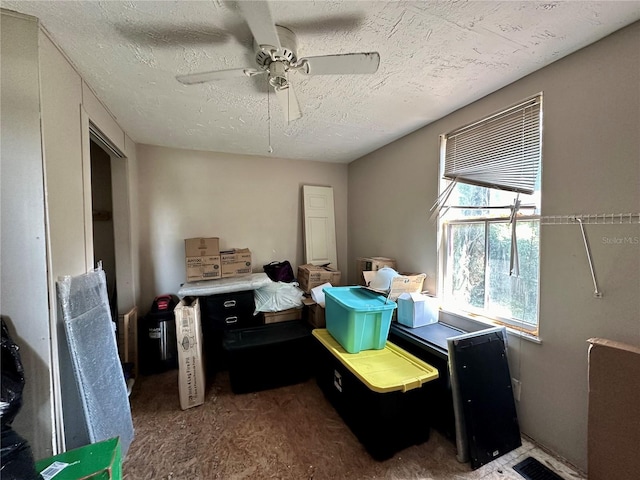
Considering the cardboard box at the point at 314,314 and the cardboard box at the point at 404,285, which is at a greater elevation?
the cardboard box at the point at 404,285

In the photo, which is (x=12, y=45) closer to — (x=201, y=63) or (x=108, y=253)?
(x=201, y=63)

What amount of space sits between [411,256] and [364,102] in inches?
62.0

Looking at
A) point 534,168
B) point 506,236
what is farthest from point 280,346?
point 534,168

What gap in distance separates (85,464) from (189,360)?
42.2 inches

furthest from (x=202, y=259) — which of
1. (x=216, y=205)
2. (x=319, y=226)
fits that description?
(x=319, y=226)

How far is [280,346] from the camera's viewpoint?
2430 millimetres

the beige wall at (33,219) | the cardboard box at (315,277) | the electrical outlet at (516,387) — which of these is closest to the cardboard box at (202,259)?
the cardboard box at (315,277)

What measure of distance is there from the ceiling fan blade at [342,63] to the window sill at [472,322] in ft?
6.34

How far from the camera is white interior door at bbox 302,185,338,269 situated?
3.69 m

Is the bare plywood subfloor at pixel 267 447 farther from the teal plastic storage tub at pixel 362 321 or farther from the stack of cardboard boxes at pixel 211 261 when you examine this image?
the stack of cardboard boxes at pixel 211 261

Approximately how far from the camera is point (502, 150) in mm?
1896

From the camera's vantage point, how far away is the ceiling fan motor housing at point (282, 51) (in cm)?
126

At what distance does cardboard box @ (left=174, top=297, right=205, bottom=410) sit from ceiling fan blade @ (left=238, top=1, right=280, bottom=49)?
2.10 m

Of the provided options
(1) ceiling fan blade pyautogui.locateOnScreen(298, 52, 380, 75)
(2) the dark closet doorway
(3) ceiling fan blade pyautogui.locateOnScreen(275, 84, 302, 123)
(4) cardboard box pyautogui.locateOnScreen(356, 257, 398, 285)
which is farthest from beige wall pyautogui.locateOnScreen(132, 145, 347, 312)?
(1) ceiling fan blade pyautogui.locateOnScreen(298, 52, 380, 75)
